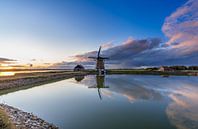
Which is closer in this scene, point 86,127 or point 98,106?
point 86,127

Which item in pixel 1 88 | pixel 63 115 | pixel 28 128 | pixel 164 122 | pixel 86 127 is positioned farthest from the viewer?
pixel 1 88

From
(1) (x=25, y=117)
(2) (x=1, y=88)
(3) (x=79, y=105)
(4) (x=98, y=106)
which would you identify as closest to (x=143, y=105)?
(4) (x=98, y=106)

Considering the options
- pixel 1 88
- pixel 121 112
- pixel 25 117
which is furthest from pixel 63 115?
pixel 1 88

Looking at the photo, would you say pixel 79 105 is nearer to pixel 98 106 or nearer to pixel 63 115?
pixel 98 106

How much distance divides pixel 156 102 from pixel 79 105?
8.67 metres

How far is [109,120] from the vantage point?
19125 mm

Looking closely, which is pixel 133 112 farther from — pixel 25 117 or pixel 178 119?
pixel 25 117

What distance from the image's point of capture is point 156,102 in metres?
28.3

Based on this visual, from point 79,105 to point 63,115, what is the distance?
5.68 meters

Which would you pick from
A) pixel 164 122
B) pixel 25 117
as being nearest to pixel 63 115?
pixel 25 117

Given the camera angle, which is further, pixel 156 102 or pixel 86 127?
pixel 156 102

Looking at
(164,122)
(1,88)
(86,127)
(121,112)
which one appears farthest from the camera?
(1,88)

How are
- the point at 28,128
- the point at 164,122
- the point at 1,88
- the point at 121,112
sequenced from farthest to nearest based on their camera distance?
the point at 1,88 → the point at 121,112 → the point at 164,122 → the point at 28,128

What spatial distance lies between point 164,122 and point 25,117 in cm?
991
